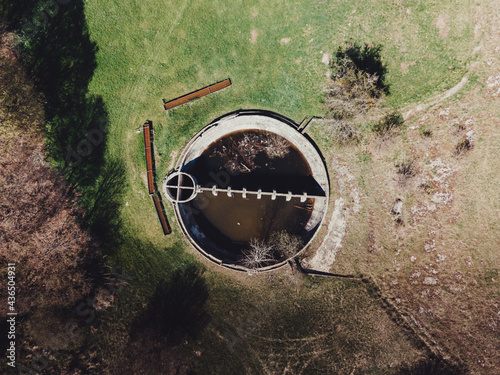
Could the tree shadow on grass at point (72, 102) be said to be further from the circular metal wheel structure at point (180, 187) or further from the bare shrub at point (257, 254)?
the bare shrub at point (257, 254)

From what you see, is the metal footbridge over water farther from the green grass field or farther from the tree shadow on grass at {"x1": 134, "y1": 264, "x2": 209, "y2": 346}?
the tree shadow on grass at {"x1": 134, "y1": 264, "x2": 209, "y2": 346}

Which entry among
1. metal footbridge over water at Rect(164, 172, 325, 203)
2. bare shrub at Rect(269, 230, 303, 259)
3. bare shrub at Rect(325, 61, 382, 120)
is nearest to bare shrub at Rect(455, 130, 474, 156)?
bare shrub at Rect(325, 61, 382, 120)

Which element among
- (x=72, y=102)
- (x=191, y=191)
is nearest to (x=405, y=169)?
(x=191, y=191)

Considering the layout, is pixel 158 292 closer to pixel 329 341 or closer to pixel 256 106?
pixel 329 341

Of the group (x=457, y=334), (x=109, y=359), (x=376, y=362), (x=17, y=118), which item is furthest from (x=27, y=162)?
(x=457, y=334)

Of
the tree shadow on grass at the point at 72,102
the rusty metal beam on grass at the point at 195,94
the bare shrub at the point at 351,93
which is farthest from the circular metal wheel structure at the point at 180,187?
the bare shrub at the point at 351,93
